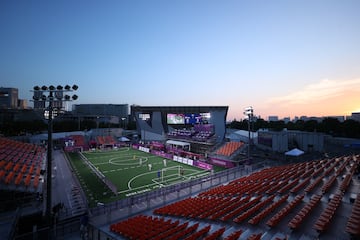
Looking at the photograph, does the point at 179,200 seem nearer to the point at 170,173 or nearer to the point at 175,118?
the point at 170,173

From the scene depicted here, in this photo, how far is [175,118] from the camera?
2254 inches

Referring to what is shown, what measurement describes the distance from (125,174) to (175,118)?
98.9ft

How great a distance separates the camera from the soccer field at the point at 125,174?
22.4 meters

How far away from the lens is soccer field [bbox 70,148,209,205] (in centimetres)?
2238

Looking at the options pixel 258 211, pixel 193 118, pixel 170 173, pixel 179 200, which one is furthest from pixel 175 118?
pixel 258 211

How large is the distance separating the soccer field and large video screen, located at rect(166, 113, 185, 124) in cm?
1861

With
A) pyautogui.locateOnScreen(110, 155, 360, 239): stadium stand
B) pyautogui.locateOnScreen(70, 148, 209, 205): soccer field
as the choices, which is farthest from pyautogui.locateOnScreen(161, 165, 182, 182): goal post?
pyautogui.locateOnScreen(110, 155, 360, 239): stadium stand

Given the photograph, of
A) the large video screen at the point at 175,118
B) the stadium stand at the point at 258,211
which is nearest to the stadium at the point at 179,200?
the stadium stand at the point at 258,211

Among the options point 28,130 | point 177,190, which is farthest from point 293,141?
point 28,130

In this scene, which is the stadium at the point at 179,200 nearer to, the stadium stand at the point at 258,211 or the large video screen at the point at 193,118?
the stadium stand at the point at 258,211

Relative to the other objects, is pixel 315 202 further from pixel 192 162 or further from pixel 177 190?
pixel 192 162

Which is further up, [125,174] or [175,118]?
[175,118]

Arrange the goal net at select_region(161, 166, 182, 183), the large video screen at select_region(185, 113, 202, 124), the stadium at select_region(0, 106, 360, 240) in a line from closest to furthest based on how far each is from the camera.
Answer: the stadium at select_region(0, 106, 360, 240)
the goal net at select_region(161, 166, 182, 183)
the large video screen at select_region(185, 113, 202, 124)

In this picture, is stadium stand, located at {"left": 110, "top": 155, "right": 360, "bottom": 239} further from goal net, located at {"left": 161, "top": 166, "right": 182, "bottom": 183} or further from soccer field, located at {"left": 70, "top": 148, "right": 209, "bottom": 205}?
goal net, located at {"left": 161, "top": 166, "right": 182, "bottom": 183}
